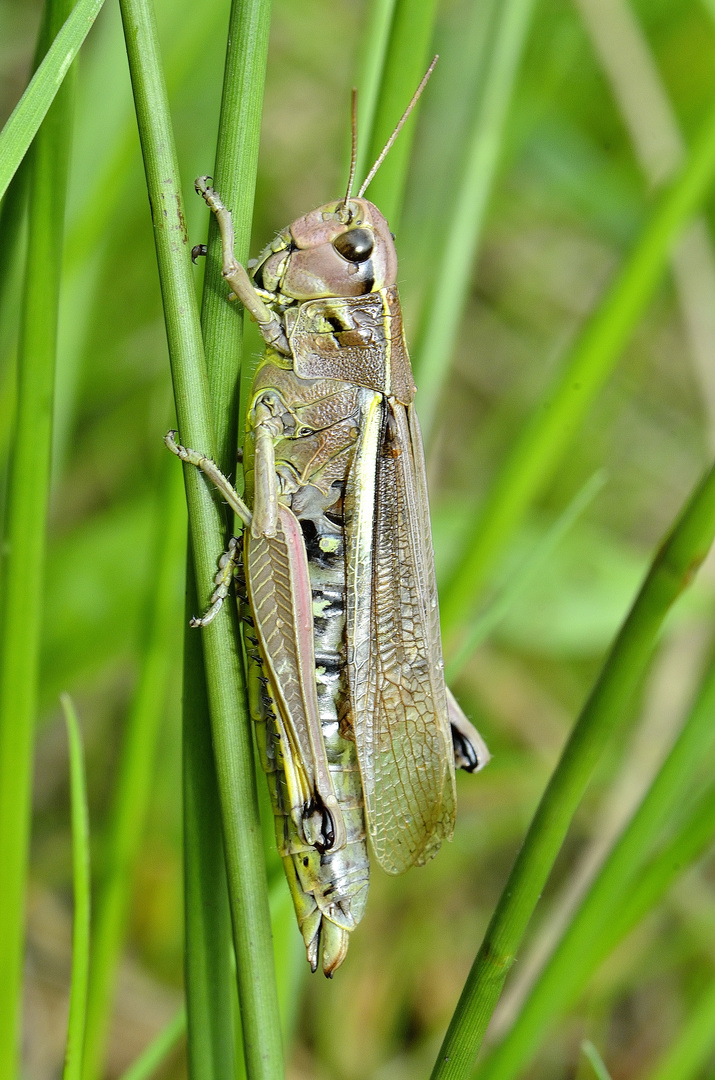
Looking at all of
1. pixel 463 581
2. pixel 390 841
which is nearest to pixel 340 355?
pixel 463 581

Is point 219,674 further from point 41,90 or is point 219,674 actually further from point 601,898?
point 601,898

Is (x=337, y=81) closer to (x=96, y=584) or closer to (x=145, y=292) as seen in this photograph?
(x=145, y=292)

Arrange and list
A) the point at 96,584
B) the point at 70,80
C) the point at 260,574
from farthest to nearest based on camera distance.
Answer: the point at 96,584, the point at 260,574, the point at 70,80

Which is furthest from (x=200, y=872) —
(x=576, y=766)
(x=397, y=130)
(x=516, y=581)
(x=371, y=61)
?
(x=371, y=61)

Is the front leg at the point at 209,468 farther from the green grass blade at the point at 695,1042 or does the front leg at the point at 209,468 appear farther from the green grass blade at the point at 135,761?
the green grass blade at the point at 695,1042

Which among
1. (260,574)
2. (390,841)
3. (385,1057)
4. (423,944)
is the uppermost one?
(260,574)

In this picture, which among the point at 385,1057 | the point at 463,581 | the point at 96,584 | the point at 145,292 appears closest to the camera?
the point at 463,581

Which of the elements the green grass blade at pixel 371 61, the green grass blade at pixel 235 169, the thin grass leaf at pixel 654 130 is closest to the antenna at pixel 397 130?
the green grass blade at pixel 371 61
